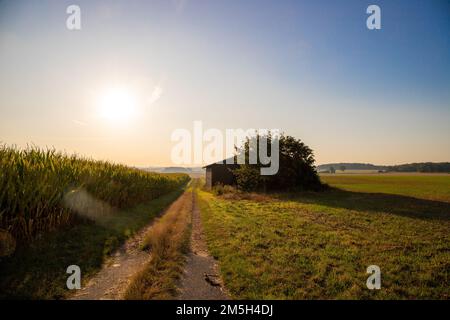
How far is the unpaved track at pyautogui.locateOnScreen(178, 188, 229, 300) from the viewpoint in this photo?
16.4ft

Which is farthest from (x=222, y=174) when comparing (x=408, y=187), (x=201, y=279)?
(x=201, y=279)

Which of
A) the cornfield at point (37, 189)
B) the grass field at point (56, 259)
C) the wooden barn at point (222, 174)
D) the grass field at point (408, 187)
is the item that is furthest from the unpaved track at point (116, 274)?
the wooden barn at point (222, 174)

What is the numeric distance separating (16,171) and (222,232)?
7608 millimetres

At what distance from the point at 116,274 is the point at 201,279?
86.6 inches

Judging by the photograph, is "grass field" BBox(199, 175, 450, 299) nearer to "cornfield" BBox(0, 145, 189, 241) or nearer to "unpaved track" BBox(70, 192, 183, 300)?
"unpaved track" BBox(70, 192, 183, 300)

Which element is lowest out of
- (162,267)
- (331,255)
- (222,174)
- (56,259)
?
(331,255)

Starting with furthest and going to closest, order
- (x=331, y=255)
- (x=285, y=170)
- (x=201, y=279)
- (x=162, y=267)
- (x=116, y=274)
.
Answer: (x=285, y=170), (x=331, y=255), (x=162, y=267), (x=116, y=274), (x=201, y=279)

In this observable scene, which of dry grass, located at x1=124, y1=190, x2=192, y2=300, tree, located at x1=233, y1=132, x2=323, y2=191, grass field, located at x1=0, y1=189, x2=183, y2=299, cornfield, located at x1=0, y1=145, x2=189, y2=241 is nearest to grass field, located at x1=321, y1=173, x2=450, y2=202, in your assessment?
tree, located at x1=233, y1=132, x2=323, y2=191

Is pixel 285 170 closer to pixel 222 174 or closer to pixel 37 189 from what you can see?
pixel 222 174

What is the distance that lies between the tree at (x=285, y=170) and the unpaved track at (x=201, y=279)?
68.8ft

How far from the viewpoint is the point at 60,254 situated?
7.05 metres

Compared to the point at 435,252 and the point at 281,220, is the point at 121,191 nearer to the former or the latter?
the point at 281,220

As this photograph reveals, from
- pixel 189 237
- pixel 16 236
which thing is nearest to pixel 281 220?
pixel 189 237

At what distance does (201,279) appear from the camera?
5781mm
